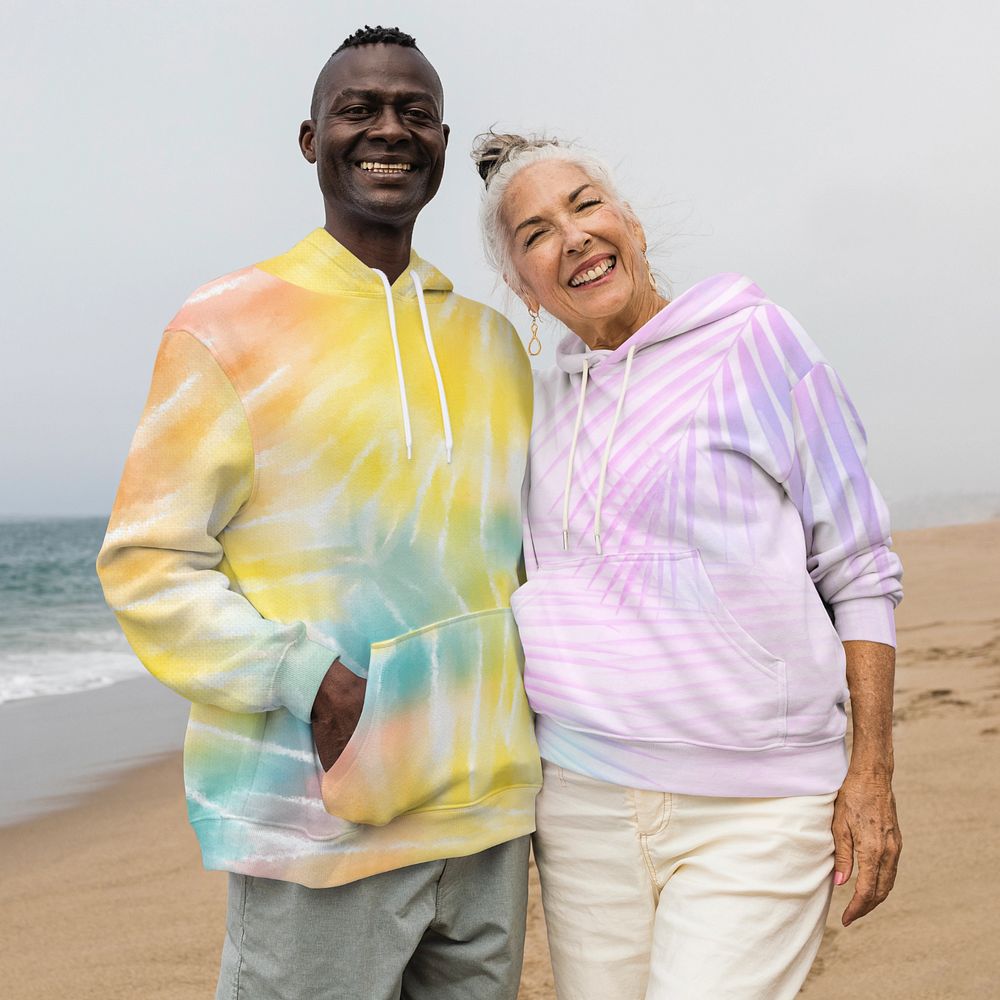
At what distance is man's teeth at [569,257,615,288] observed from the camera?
75.4 inches

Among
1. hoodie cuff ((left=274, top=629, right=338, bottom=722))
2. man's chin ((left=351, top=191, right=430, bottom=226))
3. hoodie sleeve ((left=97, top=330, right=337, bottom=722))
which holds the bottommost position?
hoodie cuff ((left=274, top=629, right=338, bottom=722))

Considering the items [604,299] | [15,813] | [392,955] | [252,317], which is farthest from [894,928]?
[15,813]

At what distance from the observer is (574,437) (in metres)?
1.87

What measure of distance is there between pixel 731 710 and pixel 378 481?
64cm

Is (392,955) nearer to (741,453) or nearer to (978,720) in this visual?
(741,453)

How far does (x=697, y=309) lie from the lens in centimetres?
182

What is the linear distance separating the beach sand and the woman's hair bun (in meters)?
2.25

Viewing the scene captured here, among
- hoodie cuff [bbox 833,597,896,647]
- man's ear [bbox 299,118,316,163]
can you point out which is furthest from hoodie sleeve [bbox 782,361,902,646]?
man's ear [bbox 299,118,316,163]

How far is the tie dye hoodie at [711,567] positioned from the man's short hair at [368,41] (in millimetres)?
636

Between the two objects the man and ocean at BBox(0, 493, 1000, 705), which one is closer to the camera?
the man

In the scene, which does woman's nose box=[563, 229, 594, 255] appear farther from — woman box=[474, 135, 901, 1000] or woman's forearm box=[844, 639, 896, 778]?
woman's forearm box=[844, 639, 896, 778]

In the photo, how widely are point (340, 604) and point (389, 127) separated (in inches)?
30.7

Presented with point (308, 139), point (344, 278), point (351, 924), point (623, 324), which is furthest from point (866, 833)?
point (308, 139)

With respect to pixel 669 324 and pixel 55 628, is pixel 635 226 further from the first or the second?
pixel 55 628
